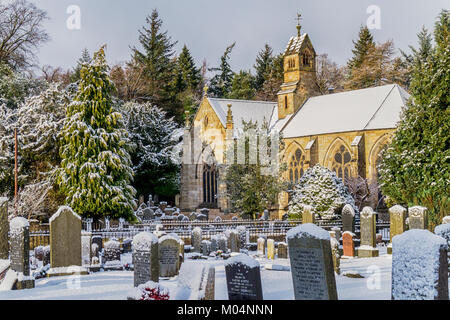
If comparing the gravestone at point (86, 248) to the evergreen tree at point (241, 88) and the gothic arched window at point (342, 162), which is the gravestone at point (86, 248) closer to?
the gothic arched window at point (342, 162)

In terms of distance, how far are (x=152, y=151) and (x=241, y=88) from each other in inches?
985

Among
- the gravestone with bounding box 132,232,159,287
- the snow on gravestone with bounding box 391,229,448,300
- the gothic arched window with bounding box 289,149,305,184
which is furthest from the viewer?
the gothic arched window with bounding box 289,149,305,184

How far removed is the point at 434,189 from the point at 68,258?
15.9 m

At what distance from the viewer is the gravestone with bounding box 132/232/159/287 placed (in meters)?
12.3

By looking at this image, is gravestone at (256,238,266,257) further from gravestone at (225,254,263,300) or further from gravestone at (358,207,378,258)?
gravestone at (225,254,263,300)

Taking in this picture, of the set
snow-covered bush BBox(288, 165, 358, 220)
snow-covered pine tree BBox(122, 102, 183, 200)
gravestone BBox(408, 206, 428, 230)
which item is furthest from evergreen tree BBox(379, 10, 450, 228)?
snow-covered pine tree BBox(122, 102, 183, 200)

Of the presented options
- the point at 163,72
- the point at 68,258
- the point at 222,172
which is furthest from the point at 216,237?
the point at 163,72

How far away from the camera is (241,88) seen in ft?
220

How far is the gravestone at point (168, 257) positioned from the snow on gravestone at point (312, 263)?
572cm

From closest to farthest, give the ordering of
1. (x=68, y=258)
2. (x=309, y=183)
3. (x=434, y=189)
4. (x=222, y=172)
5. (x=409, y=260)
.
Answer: (x=409, y=260) → (x=68, y=258) → (x=434, y=189) → (x=309, y=183) → (x=222, y=172)

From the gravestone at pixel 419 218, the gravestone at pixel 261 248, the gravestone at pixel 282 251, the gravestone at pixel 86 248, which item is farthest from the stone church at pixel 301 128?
the gravestone at pixel 86 248

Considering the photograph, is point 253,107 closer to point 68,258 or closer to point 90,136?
point 90,136

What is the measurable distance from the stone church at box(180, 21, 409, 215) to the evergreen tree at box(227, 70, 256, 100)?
17.0 metres

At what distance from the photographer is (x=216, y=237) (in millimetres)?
20875
